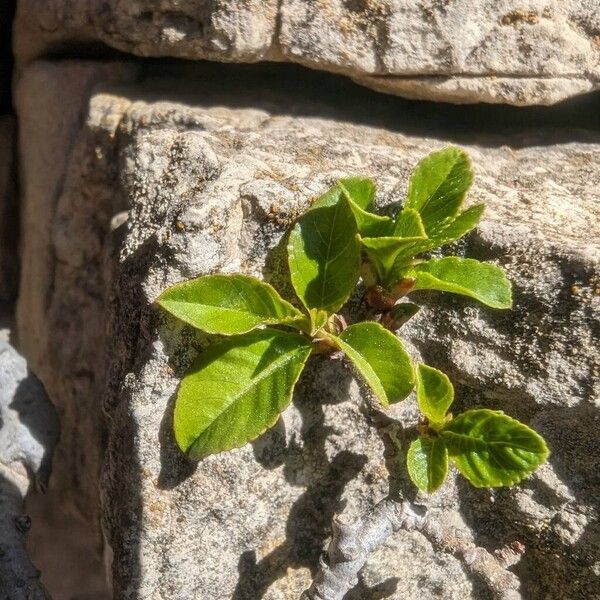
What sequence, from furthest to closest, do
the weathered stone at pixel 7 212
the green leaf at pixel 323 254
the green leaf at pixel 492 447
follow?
1. the weathered stone at pixel 7 212
2. the green leaf at pixel 323 254
3. the green leaf at pixel 492 447

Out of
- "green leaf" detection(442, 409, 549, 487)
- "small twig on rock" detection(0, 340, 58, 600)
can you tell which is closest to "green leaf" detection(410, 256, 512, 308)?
"green leaf" detection(442, 409, 549, 487)

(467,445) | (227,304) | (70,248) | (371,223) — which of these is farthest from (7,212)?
(467,445)

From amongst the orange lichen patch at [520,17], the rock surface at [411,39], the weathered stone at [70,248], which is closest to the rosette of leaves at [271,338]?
the rock surface at [411,39]

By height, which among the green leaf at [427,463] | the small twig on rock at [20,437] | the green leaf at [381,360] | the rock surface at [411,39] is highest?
the rock surface at [411,39]

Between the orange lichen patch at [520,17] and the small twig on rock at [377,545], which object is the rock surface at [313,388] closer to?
the small twig on rock at [377,545]

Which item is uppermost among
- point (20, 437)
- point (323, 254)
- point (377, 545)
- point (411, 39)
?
point (411, 39)

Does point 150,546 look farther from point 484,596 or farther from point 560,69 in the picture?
point 560,69

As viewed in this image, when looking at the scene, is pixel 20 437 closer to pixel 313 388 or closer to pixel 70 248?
pixel 70 248
